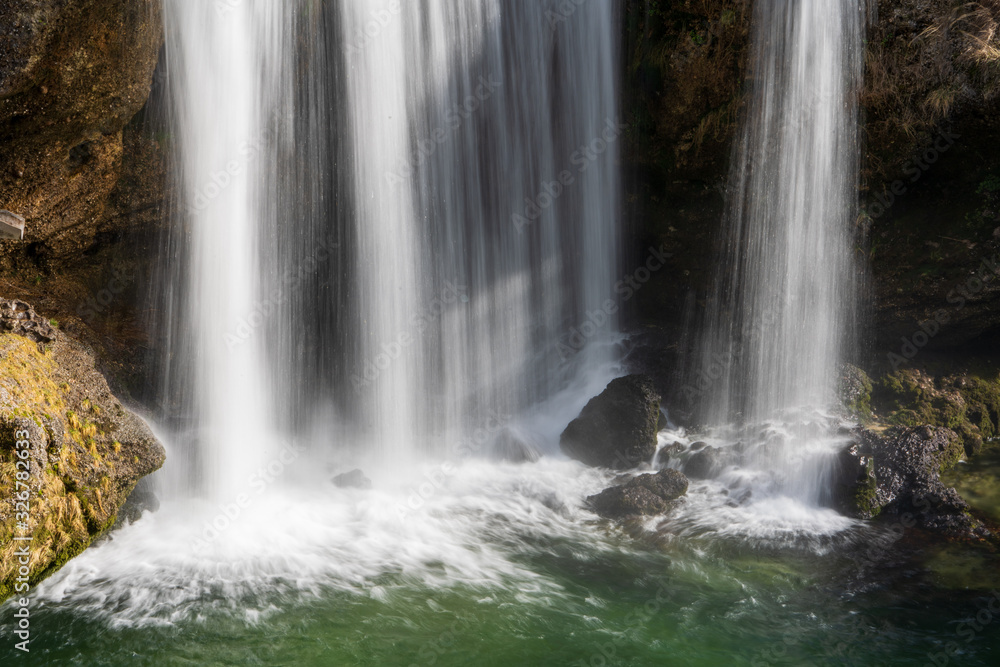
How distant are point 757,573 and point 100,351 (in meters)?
7.21

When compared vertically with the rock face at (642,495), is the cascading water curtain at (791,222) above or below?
above

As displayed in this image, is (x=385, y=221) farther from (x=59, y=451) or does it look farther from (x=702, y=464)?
(x=702, y=464)

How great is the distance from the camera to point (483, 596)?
20.1 ft

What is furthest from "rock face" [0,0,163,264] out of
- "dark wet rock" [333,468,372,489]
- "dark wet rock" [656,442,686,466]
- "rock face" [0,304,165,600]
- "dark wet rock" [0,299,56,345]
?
"dark wet rock" [656,442,686,466]

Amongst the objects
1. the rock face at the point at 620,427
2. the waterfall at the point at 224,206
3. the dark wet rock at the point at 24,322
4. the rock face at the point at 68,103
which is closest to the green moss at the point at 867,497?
the rock face at the point at 620,427

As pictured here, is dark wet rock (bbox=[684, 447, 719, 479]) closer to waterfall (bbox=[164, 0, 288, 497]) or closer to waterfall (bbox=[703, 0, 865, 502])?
waterfall (bbox=[703, 0, 865, 502])

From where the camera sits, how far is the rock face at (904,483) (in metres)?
7.37

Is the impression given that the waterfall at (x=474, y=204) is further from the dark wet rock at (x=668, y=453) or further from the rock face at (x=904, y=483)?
the rock face at (x=904, y=483)

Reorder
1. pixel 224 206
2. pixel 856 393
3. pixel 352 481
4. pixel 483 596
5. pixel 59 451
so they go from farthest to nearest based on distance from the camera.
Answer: pixel 856 393
pixel 352 481
pixel 224 206
pixel 483 596
pixel 59 451

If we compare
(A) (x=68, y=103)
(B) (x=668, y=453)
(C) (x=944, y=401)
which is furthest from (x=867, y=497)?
(A) (x=68, y=103)

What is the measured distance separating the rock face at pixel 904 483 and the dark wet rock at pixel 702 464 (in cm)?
147

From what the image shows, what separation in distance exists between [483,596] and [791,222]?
6040mm

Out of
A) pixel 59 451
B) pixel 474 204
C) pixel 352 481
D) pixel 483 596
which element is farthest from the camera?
pixel 474 204

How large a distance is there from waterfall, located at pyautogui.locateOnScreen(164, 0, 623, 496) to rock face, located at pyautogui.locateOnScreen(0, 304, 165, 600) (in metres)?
1.53
